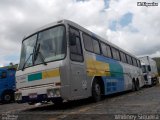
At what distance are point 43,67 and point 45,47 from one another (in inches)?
29.0

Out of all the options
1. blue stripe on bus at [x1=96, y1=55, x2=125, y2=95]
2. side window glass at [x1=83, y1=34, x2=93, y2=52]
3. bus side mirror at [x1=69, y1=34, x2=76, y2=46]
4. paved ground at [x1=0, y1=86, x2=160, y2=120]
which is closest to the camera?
paved ground at [x1=0, y1=86, x2=160, y2=120]

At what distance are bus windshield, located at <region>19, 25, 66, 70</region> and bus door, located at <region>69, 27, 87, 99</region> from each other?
39cm

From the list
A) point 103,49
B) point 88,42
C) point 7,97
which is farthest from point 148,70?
point 88,42

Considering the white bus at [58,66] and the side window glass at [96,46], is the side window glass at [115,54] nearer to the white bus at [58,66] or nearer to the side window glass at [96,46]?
the side window glass at [96,46]

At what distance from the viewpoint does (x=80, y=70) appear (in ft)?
32.4

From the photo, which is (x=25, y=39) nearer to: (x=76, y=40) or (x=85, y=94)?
(x=76, y=40)

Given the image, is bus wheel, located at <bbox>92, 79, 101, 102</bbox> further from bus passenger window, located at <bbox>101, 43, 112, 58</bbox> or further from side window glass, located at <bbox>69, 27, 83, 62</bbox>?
bus passenger window, located at <bbox>101, 43, 112, 58</bbox>

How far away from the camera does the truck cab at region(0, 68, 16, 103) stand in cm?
1877

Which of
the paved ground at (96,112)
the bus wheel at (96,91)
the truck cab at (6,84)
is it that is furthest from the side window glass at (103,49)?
the truck cab at (6,84)

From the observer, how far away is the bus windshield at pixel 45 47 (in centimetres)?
915

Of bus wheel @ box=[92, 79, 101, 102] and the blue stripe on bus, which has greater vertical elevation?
the blue stripe on bus

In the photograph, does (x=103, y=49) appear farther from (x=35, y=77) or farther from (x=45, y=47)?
(x=35, y=77)

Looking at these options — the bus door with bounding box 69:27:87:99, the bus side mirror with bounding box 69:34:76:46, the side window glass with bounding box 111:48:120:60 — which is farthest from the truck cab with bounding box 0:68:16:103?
the bus side mirror with bounding box 69:34:76:46

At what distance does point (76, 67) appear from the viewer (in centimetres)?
956
